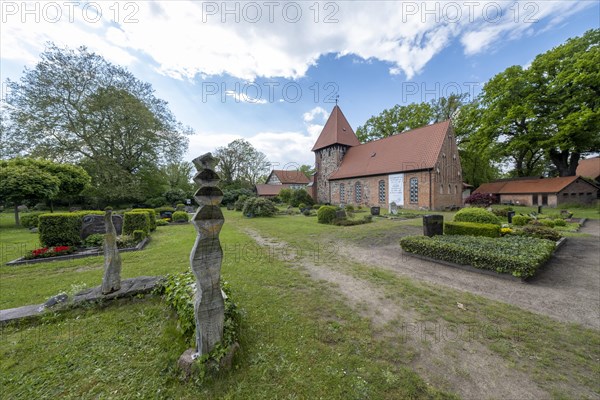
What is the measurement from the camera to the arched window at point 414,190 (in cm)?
2173

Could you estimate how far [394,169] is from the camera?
23.4 metres

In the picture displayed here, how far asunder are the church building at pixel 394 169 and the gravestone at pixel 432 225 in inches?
499

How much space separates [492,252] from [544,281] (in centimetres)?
106

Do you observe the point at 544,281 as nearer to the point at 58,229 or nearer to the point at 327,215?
the point at 327,215

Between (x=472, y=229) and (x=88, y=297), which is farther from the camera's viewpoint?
(x=472, y=229)

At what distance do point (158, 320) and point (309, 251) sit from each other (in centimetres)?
515

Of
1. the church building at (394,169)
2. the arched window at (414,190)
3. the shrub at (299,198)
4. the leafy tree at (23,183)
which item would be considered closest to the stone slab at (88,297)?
the leafy tree at (23,183)

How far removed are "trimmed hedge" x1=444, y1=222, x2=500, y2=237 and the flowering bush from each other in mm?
13992

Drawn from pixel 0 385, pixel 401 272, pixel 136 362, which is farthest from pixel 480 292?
pixel 0 385

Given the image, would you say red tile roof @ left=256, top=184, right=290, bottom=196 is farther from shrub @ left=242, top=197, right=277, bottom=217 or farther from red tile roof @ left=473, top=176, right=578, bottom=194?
red tile roof @ left=473, top=176, right=578, bottom=194

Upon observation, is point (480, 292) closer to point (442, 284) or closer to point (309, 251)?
point (442, 284)

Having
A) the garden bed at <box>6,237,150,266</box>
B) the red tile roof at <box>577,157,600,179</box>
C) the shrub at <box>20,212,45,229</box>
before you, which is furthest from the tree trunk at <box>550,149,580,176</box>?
the shrub at <box>20,212,45,229</box>

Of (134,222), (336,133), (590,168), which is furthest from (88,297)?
(590,168)

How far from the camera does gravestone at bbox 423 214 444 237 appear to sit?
8.12 meters
